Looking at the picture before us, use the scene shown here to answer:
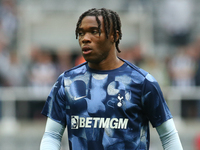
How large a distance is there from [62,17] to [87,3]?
93cm

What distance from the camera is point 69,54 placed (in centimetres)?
1171

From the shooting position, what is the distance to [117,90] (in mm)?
3344

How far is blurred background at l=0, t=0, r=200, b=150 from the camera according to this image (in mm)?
9633

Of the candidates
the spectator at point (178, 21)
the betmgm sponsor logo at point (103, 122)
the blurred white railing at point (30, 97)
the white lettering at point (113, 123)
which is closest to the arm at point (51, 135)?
the betmgm sponsor logo at point (103, 122)

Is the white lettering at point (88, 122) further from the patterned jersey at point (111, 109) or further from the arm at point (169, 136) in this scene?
the arm at point (169, 136)

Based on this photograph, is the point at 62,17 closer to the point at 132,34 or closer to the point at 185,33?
the point at 132,34

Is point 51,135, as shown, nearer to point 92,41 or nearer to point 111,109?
point 111,109

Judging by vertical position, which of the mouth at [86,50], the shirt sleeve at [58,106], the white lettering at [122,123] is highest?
the mouth at [86,50]

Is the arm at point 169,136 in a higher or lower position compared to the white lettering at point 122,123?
lower

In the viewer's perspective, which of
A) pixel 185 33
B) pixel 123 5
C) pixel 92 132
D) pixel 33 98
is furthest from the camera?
pixel 123 5

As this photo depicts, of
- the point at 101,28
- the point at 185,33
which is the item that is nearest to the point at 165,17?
the point at 185,33

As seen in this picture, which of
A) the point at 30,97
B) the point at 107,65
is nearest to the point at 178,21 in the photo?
the point at 30,97

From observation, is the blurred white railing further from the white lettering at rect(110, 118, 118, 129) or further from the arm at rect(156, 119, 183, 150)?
the white lettering at rect(110, 118, 118, 129)

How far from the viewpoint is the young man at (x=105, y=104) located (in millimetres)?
3285
